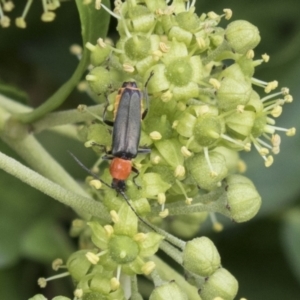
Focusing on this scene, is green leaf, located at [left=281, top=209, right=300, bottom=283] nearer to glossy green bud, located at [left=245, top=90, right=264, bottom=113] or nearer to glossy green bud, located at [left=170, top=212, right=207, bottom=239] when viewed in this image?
glossy green bud, located at [left=170, top=212, right=207, bottom=239]

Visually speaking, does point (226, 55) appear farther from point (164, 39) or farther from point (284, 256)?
point (284, 256)

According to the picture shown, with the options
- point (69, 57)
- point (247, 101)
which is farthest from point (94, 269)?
point (69, 57)

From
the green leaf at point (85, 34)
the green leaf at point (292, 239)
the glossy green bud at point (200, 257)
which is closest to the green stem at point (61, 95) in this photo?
the green leaf at point (85, 34)

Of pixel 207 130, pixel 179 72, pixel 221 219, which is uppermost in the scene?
pixel 179 72

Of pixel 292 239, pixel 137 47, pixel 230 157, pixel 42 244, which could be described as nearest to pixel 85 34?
pixel 137 47

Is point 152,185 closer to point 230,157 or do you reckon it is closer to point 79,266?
point 79,266

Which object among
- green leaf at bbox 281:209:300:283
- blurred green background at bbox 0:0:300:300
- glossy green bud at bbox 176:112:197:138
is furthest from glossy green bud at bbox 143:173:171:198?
→ green leaf at bbox 281:209:300:283
